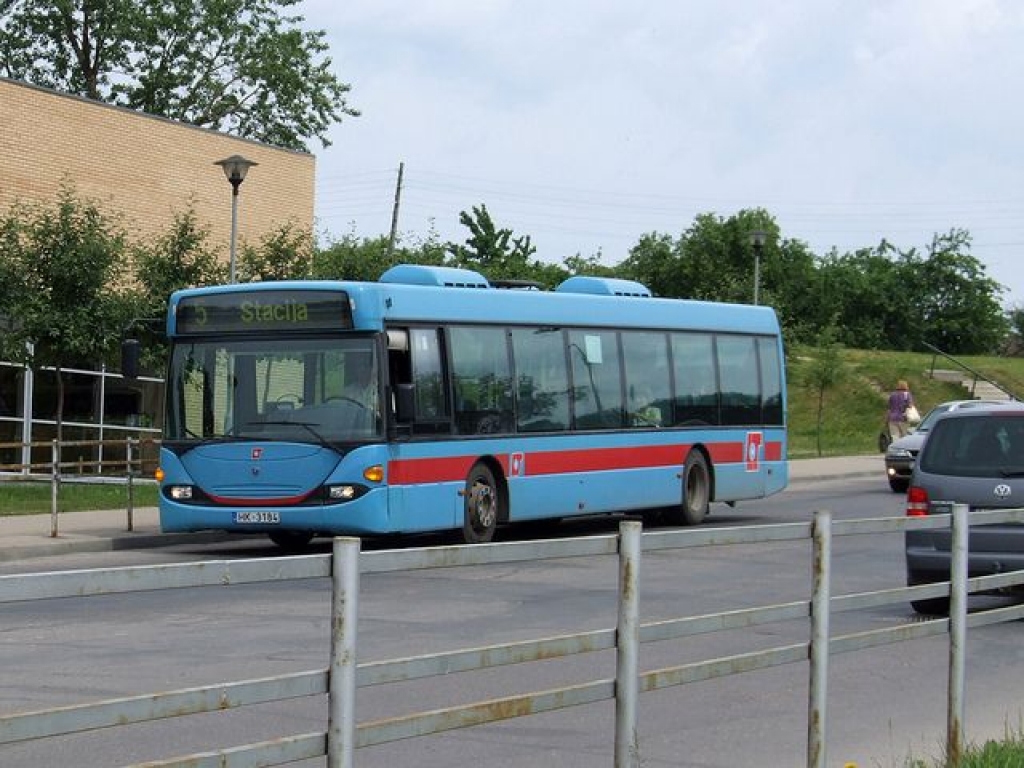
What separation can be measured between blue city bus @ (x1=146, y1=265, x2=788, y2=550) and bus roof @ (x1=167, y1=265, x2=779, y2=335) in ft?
0.09

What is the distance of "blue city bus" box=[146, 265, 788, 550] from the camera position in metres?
19.4

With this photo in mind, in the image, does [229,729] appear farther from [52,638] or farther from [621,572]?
[621,572]

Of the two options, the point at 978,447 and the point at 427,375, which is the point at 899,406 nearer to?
the point at 427,375

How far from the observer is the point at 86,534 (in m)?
22.0

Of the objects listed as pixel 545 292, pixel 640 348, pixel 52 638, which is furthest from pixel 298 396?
pixel 52 638

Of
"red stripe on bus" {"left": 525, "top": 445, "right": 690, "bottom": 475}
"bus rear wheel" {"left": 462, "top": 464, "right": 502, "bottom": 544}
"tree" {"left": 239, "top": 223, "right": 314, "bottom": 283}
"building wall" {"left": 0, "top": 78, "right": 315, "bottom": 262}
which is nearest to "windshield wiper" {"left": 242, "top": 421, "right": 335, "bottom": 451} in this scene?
"bus rear wheel" {"left": 462, "top": 464, "right": 502, "bottom": 544}

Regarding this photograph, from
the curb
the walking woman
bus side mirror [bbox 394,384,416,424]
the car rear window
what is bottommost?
the curb

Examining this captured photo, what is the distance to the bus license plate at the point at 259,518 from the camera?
19375 mm

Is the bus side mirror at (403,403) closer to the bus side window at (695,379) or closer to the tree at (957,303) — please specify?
the bus side window at (695,379)

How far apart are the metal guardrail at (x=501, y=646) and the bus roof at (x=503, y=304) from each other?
38.5 feet

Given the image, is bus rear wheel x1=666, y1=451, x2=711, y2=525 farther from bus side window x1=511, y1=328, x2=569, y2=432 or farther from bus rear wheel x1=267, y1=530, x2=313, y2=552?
bus rear wheel x1=267, y1=530, x2=313, y2=552

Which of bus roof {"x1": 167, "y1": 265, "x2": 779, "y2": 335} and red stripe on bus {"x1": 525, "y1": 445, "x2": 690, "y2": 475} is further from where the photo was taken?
red stripe on bus {"x1": 525, "y1": 445, "x2": 690, "y2": 475}

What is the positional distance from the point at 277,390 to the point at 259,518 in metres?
1.31

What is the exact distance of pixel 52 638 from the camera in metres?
4.21
